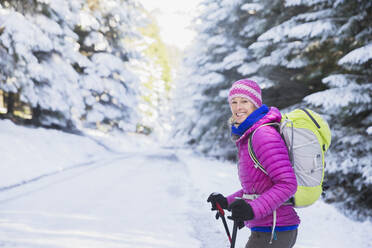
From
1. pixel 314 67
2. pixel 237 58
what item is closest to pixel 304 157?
pixel 314 67

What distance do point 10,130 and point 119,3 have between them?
11.5 m

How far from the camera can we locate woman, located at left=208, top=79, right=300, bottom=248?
1.71 meters

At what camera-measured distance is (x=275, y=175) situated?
172 cm

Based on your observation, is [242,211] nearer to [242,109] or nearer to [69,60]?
[242,109]

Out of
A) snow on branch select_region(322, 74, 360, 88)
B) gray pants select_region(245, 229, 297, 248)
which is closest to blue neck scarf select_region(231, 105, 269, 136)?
gray pants select_region(245, 229, 297, 248)

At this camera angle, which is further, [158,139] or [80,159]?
[158,139]

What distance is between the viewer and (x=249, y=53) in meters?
13.6

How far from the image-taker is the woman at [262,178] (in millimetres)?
1714

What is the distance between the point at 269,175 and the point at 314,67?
32.7ft

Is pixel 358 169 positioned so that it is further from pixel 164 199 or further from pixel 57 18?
pixel 57 18

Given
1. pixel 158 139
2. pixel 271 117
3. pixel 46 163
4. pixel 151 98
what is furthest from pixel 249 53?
pixel 158 139

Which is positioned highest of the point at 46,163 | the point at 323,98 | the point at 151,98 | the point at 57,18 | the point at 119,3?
the point at 119,3

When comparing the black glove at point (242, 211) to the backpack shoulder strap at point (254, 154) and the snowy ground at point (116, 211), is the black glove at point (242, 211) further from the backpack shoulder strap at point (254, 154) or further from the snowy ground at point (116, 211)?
the snowy ground at point (116, 211)

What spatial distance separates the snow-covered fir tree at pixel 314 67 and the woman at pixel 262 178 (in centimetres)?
513
